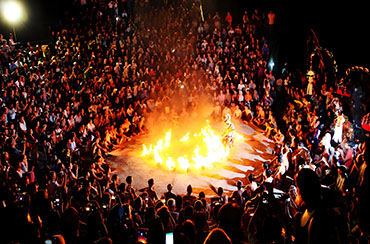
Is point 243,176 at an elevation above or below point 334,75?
below

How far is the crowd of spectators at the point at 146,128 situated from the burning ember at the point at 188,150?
1.76 m

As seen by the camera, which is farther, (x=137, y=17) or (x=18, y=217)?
(x=137, y=17)

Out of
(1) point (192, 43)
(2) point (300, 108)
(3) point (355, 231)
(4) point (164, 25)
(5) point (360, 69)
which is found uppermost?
(4) point (164, 25)

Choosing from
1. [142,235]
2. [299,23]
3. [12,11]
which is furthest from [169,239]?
[12,11]

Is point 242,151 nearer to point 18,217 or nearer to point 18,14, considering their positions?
point 18,217

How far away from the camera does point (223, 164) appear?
1152 centimetres

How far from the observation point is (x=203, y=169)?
11164mm

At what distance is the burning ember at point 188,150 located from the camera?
37.5 ft

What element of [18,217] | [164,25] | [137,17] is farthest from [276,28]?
[18,217]

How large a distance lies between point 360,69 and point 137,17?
1409 cm

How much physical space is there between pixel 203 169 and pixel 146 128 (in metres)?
4.68

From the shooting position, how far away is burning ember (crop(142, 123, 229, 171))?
11.4 m

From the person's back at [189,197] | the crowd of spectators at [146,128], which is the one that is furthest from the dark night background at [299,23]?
the person's back at [189,197]

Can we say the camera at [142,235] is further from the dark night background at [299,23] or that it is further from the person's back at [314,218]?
the dark night background at [299,23]
